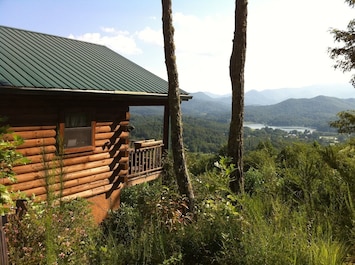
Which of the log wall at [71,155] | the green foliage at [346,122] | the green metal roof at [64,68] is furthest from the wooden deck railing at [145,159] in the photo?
the green foliage at [346,122]

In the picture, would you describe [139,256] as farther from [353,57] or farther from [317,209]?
[353,57]

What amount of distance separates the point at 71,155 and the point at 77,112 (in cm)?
117

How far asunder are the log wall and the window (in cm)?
18

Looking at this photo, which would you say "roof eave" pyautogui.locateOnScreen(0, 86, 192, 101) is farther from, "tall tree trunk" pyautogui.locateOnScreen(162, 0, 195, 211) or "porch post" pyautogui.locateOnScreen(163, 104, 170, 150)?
"tall tree trunk" pyautogui.locateOnScreen(162, 0, 195, 211)

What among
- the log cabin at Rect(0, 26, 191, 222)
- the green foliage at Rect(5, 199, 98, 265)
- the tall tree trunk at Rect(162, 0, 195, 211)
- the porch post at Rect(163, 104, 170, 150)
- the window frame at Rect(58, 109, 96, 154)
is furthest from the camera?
the porch post at Rect(163, 104, 170, 150)

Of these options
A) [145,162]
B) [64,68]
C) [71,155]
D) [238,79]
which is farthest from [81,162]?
[238,79]

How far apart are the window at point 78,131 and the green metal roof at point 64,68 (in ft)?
3.19

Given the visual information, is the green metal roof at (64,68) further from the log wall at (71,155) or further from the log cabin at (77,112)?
the log wall at (71,155)

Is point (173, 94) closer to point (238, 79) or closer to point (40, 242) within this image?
point (238, 79)

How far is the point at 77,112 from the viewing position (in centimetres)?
912

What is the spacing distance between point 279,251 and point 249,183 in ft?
32.6

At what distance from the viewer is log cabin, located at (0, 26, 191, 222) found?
7781mm

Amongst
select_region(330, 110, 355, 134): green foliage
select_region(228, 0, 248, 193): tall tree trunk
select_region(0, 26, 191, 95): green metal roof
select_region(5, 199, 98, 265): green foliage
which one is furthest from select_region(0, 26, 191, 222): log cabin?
select_region(330, 110, 355, 134): green foliage

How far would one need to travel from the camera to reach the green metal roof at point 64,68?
7793mm
